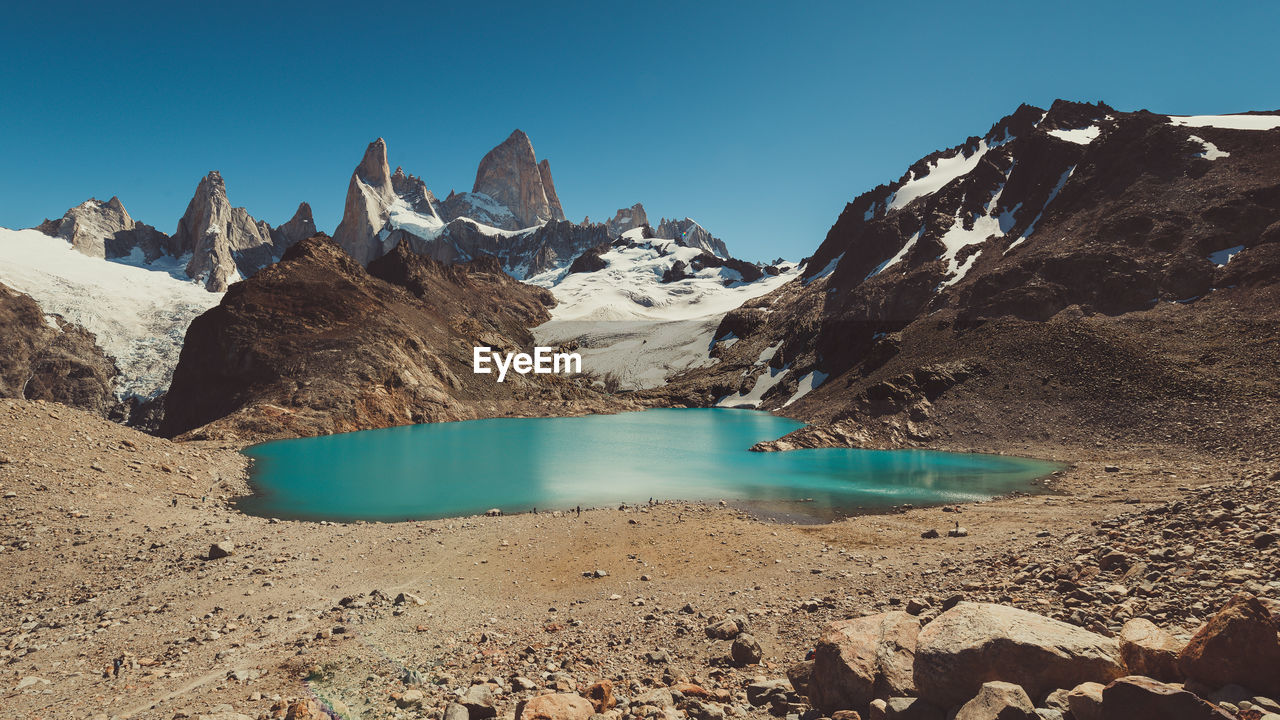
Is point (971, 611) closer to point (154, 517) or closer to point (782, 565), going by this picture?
point (782, 565)

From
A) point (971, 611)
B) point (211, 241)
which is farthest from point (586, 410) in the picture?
point (211, 241)

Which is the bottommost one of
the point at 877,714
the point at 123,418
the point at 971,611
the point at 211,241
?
the point at 123,418

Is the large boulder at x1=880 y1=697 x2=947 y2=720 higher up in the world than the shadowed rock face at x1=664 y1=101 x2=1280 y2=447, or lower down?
lower down

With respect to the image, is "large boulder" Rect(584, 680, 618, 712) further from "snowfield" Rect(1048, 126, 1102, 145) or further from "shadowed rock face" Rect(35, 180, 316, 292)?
"shadowed rock face" Rect(35, 180, 316, 292)

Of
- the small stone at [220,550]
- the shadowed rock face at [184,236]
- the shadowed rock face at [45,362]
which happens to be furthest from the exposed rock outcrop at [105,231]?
the small stone at [220,550]

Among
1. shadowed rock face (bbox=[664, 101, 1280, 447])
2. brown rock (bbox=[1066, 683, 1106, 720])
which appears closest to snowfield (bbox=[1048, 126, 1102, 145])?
shadowed rock face (bbox=[664, 101, 1280, 447])

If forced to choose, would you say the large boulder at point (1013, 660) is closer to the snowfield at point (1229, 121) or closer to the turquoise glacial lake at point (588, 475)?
the turquoise glacial lake at point (588, 475)

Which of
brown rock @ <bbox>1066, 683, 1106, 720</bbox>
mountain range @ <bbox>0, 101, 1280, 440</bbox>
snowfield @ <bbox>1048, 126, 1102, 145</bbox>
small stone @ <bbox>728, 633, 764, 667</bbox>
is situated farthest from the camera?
snowfield @ <bbox>1048, 126, 1102, 145</bbox>
